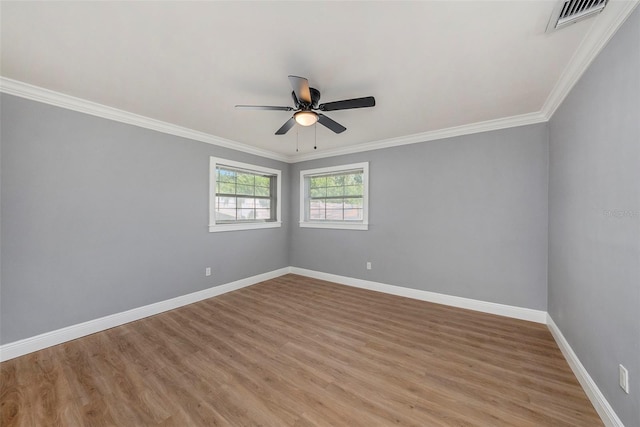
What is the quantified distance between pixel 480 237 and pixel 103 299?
15.5 feet

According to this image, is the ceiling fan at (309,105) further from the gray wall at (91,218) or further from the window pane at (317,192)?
the window pane at (317,192)

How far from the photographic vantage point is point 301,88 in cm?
190

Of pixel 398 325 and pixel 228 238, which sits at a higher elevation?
pixel 228 238

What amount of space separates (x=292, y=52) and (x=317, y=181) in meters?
3.28

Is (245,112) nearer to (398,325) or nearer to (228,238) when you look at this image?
(228,238)

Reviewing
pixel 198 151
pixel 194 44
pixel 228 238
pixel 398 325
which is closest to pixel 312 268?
pixel 228 238

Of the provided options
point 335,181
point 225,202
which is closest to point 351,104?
point 335,181

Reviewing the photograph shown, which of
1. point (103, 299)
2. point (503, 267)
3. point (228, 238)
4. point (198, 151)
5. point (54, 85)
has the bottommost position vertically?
point (103, 299)

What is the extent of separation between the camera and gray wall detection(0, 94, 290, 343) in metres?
2.27

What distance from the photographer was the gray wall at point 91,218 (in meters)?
2.27

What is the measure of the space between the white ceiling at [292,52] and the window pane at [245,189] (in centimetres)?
174

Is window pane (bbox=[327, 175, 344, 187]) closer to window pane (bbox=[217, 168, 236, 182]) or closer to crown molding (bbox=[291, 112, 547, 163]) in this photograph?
crown molding (bbox=[291, 112, 547, 163])

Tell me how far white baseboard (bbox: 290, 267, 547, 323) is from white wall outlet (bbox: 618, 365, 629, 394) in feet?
5.99

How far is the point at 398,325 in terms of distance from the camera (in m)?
2.88
